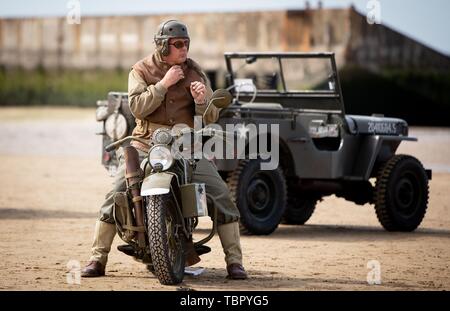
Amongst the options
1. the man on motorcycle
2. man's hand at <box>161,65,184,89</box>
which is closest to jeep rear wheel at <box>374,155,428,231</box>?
the man on motorcycle

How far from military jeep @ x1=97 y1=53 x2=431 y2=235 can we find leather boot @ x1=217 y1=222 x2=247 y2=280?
3.27 meters

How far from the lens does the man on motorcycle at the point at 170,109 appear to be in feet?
35.3

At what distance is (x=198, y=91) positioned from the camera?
1074cm

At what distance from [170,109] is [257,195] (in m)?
3.94

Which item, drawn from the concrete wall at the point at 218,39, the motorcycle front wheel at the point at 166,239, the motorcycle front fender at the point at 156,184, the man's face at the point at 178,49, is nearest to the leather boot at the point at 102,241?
the motorcycle front wheel at the point at 166,239

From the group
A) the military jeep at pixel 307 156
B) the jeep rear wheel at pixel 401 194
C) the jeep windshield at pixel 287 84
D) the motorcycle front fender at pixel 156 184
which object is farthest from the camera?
the jeep windshield at pixel 287 84

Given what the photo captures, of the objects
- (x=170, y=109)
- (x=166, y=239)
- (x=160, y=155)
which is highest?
(x=170, y=109)

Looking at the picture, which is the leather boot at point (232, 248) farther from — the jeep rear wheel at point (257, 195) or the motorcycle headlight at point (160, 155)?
the jeep rear wheel at point (257, 195)

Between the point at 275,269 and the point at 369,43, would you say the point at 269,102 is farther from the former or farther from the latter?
Result: the point at 369,43

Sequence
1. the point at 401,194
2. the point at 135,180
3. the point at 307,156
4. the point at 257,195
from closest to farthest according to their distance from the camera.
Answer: the point at 135,180, the point at 257,195, the point at 307,156, the point at 401,194

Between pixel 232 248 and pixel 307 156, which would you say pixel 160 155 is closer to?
pixel 232 248

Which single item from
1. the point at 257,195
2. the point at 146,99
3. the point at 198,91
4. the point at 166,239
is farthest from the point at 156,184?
the point at 257,195

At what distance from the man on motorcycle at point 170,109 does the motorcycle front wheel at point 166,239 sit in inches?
15.2

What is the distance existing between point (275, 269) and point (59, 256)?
181cm
